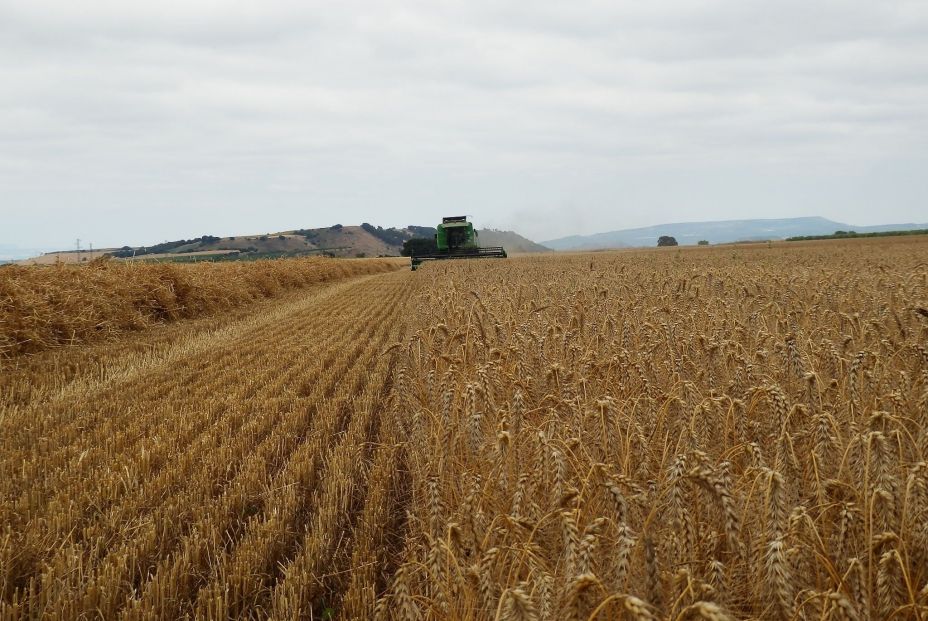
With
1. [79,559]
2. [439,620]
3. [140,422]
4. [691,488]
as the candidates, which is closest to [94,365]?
[140,422]

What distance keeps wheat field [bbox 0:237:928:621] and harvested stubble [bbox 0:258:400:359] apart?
238 centimetres

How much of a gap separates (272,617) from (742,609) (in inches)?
76.7

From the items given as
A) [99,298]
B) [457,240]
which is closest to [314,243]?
[457,240]

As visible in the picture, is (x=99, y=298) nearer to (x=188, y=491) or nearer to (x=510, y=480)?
(x=188, y=491)

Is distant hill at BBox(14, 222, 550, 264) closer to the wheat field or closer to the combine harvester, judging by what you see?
the combine harvester

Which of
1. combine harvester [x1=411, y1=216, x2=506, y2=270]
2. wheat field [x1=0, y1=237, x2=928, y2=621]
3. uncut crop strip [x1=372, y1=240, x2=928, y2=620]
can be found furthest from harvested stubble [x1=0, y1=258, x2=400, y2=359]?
combine harvester [x1=411, y1=216, x2=506, y2=270]

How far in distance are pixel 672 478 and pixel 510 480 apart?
133 centimetres

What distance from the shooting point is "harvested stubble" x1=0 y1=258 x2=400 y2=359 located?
29.0 ft

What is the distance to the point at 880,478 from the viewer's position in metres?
A: 1.89

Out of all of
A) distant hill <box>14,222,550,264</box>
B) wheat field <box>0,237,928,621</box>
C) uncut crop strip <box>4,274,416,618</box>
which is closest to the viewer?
Result: wheat field <box>0,237,928,621</box>

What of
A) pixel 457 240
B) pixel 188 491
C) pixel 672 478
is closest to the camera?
pixel 672 478

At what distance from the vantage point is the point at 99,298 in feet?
34.7

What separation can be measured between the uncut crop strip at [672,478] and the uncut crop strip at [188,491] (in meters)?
0.90

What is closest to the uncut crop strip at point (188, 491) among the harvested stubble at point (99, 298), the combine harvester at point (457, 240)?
the harvested stubble at point (99, 298)
